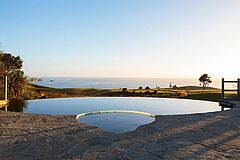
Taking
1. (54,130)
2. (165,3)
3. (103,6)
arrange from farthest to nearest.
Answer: (103,6) → (165,3) → (54,130)

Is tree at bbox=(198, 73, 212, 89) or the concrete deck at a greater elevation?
tree at bbox=(198, 73, 212, 89)

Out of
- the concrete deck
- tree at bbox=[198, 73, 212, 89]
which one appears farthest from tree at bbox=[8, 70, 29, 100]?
tree at bbox=[198, 73, 212, 89]

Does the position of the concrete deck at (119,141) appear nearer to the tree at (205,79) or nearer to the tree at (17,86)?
the tree at (17,86)

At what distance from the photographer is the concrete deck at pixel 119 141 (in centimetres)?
383

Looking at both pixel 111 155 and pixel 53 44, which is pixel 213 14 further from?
pixel 53 44

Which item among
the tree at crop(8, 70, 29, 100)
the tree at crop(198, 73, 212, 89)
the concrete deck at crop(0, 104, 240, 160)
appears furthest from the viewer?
the tree at crop(198, 73, 212, 89)

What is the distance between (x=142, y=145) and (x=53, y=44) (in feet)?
55.4

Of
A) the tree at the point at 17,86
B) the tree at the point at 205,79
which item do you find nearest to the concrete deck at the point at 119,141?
the tree at the point at 17,86

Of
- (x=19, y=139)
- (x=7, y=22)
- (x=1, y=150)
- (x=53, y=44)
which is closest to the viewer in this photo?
(x=1, y=150)

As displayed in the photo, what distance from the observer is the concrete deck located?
383cm

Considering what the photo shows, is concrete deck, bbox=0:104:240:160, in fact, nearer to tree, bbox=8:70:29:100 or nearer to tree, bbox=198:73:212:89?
tree, bbox=8:70:29:100

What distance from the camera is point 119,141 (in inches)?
Answer: 180

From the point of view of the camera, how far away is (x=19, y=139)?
4645mm

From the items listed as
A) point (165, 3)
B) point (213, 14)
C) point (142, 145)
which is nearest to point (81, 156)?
point (142, 145)
